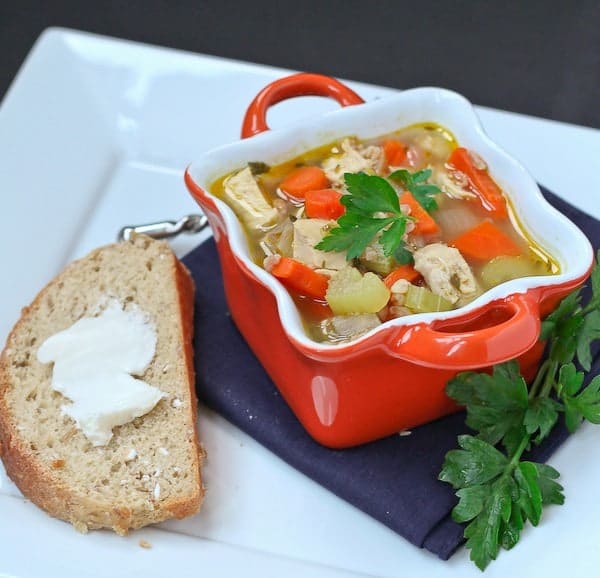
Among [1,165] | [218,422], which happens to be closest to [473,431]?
[218,422]

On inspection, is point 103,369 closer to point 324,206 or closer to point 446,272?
point 324,206

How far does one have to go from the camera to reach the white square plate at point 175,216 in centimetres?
246

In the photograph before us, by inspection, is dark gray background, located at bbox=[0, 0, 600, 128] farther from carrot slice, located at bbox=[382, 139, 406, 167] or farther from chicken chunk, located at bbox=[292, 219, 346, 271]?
chicken chunk, located at bbox=[292, 219, 346, 271]

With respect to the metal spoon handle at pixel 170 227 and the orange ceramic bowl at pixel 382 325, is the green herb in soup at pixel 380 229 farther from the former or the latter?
the metal spoon handle at pixel 170 227

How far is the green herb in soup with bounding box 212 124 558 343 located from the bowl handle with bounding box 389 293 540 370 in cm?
14

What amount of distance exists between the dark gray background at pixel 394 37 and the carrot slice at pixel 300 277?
7.87ft

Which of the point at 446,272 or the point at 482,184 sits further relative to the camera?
the point at 482,184

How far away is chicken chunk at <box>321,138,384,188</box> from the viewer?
2.75 metres

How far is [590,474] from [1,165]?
6.80 feet

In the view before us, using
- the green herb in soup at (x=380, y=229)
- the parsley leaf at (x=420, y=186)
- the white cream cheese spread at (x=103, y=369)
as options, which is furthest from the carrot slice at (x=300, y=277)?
the white cream cheese spread at (x=103, y=369)

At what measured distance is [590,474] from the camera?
2.60m

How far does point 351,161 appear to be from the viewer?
9.14 feet

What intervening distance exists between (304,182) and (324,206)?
0.15m

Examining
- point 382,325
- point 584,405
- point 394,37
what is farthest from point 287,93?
point 394,37
